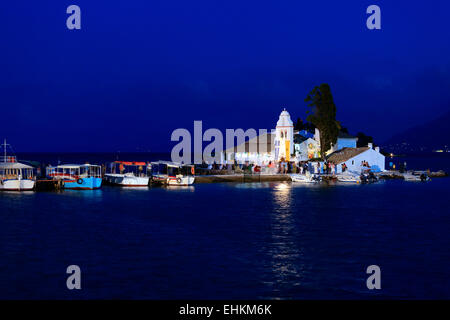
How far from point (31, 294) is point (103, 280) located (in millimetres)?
3313

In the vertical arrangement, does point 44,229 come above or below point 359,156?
below

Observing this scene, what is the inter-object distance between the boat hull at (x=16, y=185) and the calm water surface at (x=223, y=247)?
29.0 feet

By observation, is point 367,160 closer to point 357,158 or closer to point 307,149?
point 357,158

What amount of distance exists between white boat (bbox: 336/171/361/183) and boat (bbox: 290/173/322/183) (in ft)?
13.5

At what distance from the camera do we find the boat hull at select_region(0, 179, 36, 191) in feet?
215

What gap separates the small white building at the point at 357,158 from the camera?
9081 cm

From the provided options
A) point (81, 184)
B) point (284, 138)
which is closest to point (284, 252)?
point (81, 184)

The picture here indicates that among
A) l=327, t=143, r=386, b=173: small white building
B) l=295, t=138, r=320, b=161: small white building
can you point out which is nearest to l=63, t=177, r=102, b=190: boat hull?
l=295, t=138, r=320, b=161: small white building

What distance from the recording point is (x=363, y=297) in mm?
20578

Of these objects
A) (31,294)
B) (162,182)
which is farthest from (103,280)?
(162,182)

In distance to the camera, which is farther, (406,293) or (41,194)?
(41,194)
